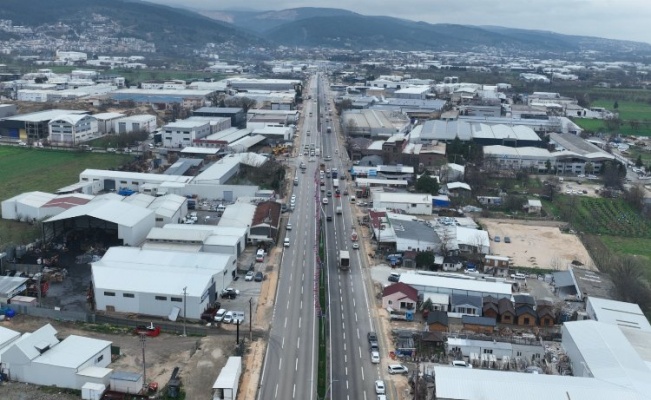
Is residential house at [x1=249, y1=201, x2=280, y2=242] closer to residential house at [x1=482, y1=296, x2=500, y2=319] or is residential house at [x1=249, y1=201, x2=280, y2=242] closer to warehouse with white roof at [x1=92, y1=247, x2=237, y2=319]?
warehouse with white roof at [x1=92, y1=247, x2=237, y2=319]

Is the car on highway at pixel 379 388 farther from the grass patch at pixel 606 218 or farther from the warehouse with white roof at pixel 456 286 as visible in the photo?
the grass patch at pixel 606 218

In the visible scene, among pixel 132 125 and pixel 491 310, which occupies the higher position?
pixel 132 125

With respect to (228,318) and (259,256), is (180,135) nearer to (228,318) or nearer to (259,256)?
(259,256)

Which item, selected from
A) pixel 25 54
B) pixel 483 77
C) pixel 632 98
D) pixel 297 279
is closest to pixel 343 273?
pixel 297 279

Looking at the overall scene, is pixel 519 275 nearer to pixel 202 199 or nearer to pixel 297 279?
pixel 297 279

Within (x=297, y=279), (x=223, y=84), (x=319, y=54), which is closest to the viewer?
(x=297, y=279)

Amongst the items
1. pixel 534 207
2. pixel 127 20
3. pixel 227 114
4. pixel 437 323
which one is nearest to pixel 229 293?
pixel 437 323

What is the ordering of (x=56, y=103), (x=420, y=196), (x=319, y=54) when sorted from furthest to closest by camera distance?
(x=319, y=54), (x=56, y=103), (x=420, y=196)

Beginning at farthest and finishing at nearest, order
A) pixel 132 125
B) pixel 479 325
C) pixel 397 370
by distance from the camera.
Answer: pixel 132 125 → pixel 479 325 → pixel 397 370
